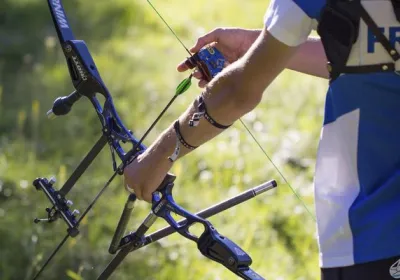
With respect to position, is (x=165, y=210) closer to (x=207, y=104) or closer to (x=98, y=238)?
(x=207, y=104)

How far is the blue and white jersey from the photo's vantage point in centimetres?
298

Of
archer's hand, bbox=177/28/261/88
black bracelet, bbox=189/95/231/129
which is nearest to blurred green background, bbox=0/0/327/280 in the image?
archer's hand, bbox=177/28/261/88

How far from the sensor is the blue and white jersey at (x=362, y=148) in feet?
9.78

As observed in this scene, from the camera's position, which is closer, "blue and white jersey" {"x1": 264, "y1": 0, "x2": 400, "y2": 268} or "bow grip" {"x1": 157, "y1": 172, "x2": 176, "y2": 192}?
"blue and white jersey" {"x1": 264, "y1": 0, "x2": 400, "y2": 268}

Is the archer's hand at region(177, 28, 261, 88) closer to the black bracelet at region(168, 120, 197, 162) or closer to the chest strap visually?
the black bracelet at region(168, 120, 197, 162)

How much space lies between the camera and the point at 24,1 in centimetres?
1244

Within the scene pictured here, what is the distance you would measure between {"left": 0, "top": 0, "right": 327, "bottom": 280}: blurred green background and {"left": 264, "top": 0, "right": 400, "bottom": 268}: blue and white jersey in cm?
231

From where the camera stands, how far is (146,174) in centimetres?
333

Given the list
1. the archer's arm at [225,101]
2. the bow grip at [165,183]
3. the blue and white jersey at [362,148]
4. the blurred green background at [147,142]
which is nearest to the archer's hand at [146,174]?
the archer's arm at [225,101]

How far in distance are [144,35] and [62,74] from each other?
1975mm

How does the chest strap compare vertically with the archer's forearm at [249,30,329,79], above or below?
above

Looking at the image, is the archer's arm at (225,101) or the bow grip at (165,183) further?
the bow grip at (165,183)

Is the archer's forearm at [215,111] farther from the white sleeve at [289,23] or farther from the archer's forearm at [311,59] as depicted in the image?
the archer's forearm at [311,59]

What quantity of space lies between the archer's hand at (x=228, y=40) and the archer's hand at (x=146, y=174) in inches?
20.8
